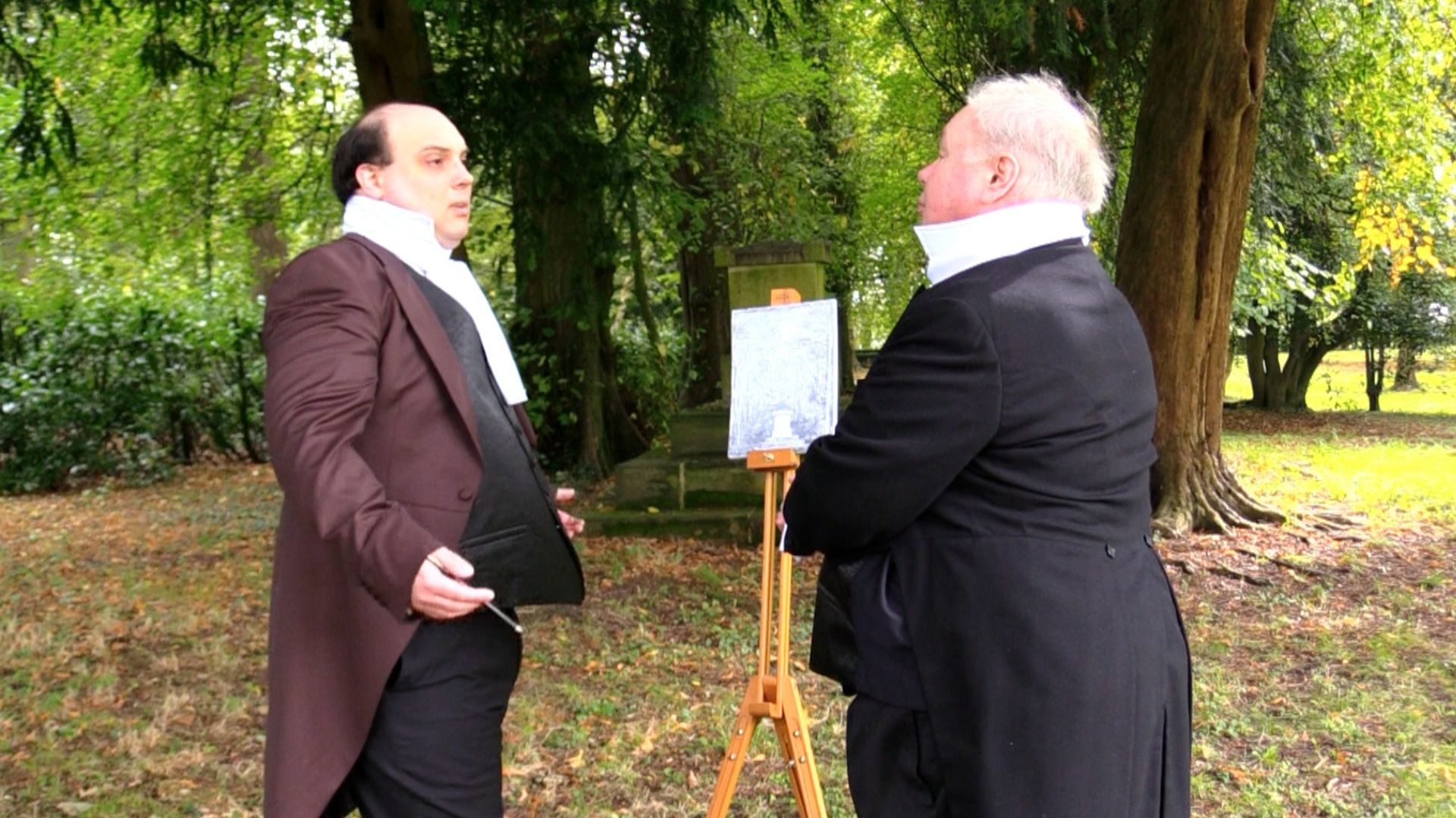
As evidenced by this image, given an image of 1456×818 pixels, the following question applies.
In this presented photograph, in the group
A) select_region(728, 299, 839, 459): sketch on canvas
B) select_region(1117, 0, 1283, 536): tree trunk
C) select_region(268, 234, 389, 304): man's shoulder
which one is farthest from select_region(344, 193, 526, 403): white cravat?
select_region(1117, 0, 1283, 536): tree trunk

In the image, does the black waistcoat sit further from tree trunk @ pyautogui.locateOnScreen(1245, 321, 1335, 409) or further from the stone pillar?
tree trunk @ pyautogui.locateOnScreen(1245, 321, 1335, 409)

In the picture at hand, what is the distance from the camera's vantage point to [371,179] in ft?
8.61

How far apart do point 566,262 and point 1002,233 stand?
9.31m

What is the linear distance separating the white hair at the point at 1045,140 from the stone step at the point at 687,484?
7.26 m

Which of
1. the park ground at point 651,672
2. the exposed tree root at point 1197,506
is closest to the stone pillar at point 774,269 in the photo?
the park ground at point 651,672

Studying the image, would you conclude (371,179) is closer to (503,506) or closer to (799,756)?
(503,506)

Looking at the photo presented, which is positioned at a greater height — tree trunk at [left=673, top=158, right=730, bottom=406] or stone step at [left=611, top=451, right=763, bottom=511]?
tree trunk at [left=673, top=158, right=730, bottom=406]

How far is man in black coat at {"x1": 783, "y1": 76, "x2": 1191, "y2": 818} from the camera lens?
2.31 meters

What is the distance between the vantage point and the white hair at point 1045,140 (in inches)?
96.1

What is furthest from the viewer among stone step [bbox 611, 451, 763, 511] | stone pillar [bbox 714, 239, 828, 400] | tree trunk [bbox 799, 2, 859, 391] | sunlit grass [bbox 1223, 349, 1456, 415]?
sunlit grass [bbox 1223, 349, 1456, 415]

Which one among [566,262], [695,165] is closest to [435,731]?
[566,262]

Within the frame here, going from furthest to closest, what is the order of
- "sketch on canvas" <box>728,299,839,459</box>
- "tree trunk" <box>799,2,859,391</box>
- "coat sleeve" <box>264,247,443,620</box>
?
"tree trunk" <box>799,2,859,391</box> < "sketch on canvas" <box>728,299,839,459</box> < "coat sleeve" <box>264,247,443,620</box>

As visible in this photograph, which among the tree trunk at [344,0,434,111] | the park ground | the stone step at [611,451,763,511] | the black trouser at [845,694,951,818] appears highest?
the tree trunk at [344,0,434,111]

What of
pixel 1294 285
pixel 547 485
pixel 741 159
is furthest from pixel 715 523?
pixel 1294 285
